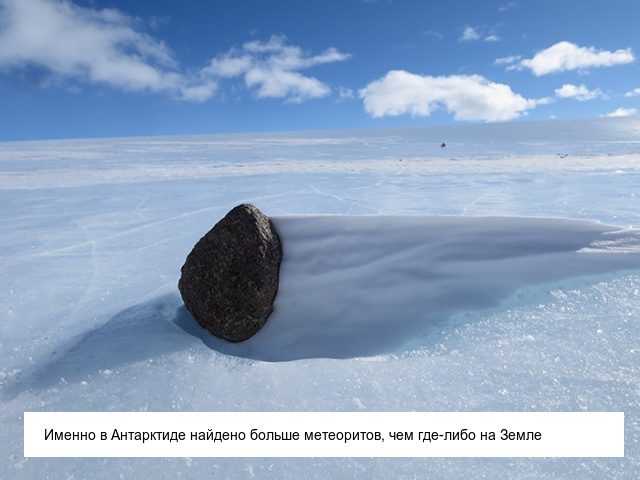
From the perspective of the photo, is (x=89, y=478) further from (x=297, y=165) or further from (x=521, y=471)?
(x=297, y=165)

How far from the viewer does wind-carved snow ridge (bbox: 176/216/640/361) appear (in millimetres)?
3197

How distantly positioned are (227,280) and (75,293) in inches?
68.7

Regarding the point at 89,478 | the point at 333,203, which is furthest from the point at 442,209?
the point at 89,478

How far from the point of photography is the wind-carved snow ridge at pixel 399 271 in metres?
3.20

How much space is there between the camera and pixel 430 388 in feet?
8.21
